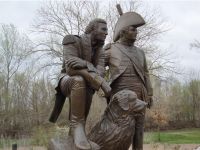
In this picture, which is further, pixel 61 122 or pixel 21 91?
pixel 21 91

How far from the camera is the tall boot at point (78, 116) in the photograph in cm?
272

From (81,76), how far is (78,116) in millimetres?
318

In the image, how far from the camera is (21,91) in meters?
17.8

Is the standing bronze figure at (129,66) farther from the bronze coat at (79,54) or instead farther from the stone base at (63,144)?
the stone base at (63,144)

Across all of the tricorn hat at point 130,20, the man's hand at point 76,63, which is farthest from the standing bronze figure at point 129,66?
the man's hand at point 76,63

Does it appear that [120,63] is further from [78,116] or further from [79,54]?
[78,116]

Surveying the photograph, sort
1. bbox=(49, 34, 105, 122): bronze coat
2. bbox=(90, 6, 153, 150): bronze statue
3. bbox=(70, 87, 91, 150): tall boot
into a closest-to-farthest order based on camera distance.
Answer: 1. bbox=(70, 87, 91, 150): tall boot
2. bbox=(49, 34, 105, 122): bronze coat
3. bbox=(90, 6, 153, 150): bronze statue

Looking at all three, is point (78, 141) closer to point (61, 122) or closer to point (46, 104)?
point (61, 122)

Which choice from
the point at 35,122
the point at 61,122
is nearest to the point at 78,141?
the point at 61,122

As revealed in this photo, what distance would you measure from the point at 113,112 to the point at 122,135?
20cm

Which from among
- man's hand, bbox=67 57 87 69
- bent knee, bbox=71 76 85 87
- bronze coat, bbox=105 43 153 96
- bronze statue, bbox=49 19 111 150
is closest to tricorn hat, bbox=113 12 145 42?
bronze coat, bbox=105 43 153 96

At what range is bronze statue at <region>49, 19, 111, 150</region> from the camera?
277cm

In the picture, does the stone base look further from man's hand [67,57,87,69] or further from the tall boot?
man's hand [67,57,87,69]

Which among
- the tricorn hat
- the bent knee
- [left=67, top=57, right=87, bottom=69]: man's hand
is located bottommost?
the bent knee
